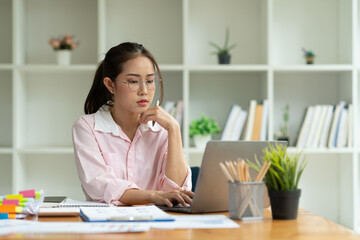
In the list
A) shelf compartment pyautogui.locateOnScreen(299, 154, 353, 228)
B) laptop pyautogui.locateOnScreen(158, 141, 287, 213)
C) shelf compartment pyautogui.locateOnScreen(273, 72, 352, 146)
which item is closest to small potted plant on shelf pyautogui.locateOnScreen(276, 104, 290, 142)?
shelf compartment pyautogui.locateOnScreen(273, 72, 352, 146)

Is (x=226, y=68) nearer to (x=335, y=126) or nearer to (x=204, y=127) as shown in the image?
(x=204, y=127)

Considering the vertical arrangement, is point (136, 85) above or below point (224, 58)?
below

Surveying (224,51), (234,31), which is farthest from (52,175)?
(234,31)

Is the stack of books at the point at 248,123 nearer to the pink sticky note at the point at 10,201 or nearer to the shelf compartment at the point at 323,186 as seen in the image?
the shelf compartment at the point at 323,186

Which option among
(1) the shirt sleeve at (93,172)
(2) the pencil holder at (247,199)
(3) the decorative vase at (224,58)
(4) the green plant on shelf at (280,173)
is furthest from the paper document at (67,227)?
(3) the decorative vase at (224,58)

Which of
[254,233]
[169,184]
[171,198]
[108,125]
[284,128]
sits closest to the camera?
[254,233]

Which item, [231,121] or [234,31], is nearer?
[231,121]

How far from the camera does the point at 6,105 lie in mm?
3627

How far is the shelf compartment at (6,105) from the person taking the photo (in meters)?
3.61

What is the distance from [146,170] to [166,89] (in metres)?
1.51

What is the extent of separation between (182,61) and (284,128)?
81cm

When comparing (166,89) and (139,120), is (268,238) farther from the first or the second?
(166,89)

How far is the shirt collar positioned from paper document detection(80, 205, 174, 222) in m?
0.68

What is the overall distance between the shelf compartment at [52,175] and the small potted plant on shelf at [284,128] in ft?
4.52
